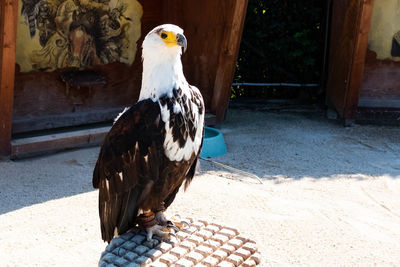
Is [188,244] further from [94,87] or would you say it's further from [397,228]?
[94,87]

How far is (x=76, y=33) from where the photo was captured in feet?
17.4

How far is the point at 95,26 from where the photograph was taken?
214 inches

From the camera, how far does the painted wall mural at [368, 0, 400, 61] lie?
595cm

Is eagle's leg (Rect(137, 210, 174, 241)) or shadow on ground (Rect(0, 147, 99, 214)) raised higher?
eagle's leg (Rect(137, 210, 174, 241))

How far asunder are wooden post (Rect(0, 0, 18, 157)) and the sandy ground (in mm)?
254

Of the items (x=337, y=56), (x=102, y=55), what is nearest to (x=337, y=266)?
(x=102, y=55)

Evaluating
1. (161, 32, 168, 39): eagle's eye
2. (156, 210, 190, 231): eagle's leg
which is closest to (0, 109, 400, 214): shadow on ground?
(156, 210, 190, 231): eagle's leg

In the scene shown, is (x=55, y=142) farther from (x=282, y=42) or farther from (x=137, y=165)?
(x=282, y=42)

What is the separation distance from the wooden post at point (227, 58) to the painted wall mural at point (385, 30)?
1.65 meters

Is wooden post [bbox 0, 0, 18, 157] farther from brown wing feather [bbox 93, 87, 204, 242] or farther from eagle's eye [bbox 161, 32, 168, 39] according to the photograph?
eagle's eye [bbox 161, 32, 168, 39]

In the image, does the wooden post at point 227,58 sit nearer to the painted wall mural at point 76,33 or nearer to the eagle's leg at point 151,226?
the painted wall mural at point 76,33

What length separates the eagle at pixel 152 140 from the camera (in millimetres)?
2555

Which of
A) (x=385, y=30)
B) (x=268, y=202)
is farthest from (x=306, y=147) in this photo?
(x=385, y=30)

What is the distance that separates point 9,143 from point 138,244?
2311 millimetres
